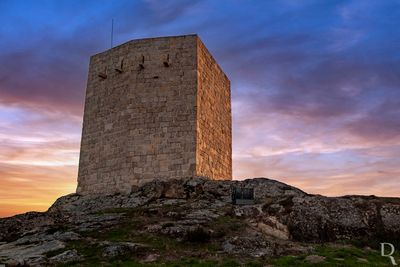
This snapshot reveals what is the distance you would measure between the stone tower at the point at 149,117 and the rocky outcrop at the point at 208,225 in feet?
11.2

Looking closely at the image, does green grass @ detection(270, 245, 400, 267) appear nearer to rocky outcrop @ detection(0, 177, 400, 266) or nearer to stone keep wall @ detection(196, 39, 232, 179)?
rocky outcrop @ detection(0, 177, 400, 266)

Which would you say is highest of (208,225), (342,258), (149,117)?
(149,117)

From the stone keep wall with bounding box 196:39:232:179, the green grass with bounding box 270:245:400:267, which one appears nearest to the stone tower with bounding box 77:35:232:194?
the stone keep wall with bounding box 196:39:232:179

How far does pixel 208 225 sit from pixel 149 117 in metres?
10.7

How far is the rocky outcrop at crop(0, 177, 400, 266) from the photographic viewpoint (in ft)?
46.7

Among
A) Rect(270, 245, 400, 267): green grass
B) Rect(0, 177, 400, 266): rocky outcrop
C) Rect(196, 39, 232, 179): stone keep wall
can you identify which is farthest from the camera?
Rect(196, 39, 232, 179): stone keep wall

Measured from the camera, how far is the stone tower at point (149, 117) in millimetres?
24328

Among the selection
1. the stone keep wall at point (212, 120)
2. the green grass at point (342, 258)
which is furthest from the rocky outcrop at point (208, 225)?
the stone keep wall at point (212, 120)

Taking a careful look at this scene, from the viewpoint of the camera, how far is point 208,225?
16297mm

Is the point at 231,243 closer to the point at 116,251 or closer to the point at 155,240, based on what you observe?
the point at 155,240

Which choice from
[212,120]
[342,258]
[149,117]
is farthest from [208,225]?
[212,120]

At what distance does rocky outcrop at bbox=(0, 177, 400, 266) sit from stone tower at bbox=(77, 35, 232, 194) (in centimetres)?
342

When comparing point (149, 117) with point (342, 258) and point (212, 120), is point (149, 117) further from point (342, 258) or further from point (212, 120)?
point (342, 258)

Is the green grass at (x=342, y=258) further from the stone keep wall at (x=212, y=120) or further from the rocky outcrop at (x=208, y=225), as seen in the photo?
the stone keep wall at (x=212, y=120)
